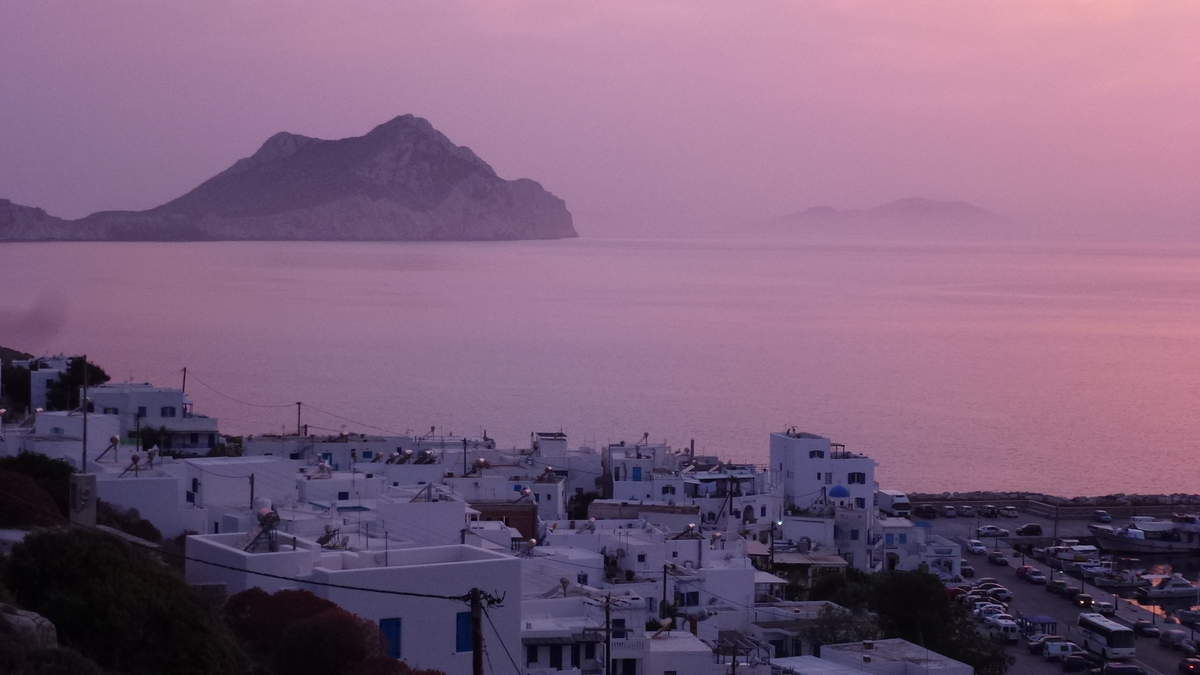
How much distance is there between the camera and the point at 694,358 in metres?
45.2

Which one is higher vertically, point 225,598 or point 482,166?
point 482,166

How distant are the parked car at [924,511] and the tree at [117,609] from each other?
51.6 ft

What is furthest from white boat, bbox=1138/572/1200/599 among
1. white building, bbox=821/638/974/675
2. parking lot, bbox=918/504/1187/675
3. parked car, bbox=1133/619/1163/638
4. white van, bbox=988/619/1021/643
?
white building, bbox=821/638/974/675

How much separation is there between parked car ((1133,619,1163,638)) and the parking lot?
114 mm

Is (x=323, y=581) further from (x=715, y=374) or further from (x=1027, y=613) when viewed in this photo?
(x=715, y=374)

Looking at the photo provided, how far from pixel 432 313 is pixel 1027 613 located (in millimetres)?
48709

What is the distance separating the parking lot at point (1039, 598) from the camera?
1203cm

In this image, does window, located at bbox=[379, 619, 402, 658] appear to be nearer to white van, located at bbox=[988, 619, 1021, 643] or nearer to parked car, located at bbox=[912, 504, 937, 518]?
white van, located at bbox=[988, 619, 1021, 643]

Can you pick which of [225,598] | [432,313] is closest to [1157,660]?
[225,598]

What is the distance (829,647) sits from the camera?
29.7 ft

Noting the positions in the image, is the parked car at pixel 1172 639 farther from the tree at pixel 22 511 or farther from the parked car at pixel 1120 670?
the tree at pixel 22 511

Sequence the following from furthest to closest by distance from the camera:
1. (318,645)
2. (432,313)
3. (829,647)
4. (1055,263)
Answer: (1055,263), (432,313), (829,647), (318,645)

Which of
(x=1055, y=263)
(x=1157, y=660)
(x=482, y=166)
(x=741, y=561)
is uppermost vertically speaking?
(x=482, y=166)

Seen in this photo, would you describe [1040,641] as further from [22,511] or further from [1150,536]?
[22,511]
